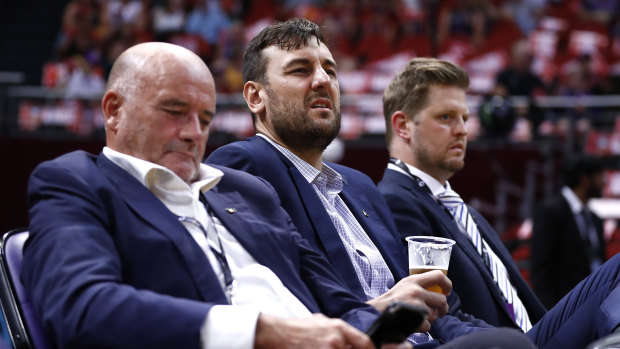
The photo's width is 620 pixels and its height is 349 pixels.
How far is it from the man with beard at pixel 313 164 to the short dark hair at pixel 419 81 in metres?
0.55

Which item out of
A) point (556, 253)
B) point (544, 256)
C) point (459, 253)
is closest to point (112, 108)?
point (459, 253)

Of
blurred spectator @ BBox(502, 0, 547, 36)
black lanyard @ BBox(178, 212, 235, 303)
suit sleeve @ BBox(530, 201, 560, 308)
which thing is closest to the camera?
black lanyard @ BBox(178, 212, 235, 303)

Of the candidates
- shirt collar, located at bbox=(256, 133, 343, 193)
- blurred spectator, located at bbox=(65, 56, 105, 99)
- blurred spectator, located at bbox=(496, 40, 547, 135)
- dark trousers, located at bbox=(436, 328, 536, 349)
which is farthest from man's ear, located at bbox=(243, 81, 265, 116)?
blurred spectator, located at bbox=(65, 56, 105, 99)

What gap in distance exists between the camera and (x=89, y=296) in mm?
1532

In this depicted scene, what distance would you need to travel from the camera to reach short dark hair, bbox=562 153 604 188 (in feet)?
17.5

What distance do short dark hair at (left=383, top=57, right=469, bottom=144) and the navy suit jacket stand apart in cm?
66

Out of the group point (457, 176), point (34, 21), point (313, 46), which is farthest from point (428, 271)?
point (34, 21)

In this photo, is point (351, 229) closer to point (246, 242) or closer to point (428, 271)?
point (428, 271)

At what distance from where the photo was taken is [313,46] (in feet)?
8.84

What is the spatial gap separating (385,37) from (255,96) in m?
9.34

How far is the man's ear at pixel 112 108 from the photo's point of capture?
6.25ft

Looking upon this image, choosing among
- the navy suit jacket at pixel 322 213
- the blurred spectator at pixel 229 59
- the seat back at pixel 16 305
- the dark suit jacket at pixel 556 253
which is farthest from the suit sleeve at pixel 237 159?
the blurred spectator at pixel 229 59

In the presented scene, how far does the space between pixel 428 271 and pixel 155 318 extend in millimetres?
924

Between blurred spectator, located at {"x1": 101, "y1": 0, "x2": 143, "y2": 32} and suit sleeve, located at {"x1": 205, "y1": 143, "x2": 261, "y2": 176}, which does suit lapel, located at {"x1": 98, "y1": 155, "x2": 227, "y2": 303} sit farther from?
blurred spectator, located at {"x1": 101, "y1": 0, "x2": 143, "y2": 32}
